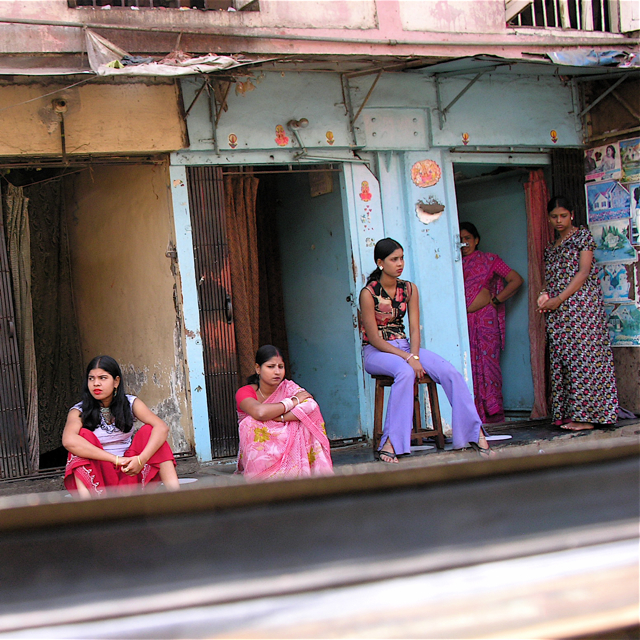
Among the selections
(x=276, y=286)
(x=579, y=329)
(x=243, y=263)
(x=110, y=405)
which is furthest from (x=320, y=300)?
(x=110, y=405)

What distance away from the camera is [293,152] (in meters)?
5.50

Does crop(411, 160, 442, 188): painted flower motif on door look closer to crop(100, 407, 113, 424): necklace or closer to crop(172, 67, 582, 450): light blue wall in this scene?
crop(172, 67, 582, 450): light blue wall

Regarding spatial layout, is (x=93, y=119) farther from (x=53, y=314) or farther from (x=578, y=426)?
(x=578, y=426)

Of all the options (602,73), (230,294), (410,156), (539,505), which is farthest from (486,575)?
(602,73)

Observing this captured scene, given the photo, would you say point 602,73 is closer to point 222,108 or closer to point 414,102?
point 414,102

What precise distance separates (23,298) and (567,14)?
192 inches

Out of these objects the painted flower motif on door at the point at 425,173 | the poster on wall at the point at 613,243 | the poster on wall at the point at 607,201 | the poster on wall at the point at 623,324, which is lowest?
the poster on wall at the point at 623,324

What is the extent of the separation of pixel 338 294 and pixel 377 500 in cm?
529

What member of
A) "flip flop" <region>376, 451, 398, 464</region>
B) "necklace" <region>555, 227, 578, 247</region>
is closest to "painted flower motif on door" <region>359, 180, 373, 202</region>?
"necklace" <region>555, 227, 578, 247</region>

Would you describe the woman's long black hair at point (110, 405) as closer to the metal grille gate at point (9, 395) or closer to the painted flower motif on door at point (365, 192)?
the metal grille gate at point (9, 395)

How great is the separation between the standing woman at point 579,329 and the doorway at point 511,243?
0.87 m

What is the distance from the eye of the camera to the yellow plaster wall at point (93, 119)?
4.76m

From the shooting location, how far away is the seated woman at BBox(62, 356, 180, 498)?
3.89 meters

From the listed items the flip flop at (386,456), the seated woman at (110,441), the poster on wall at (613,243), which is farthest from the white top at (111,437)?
the poster on wall at (613,243)
